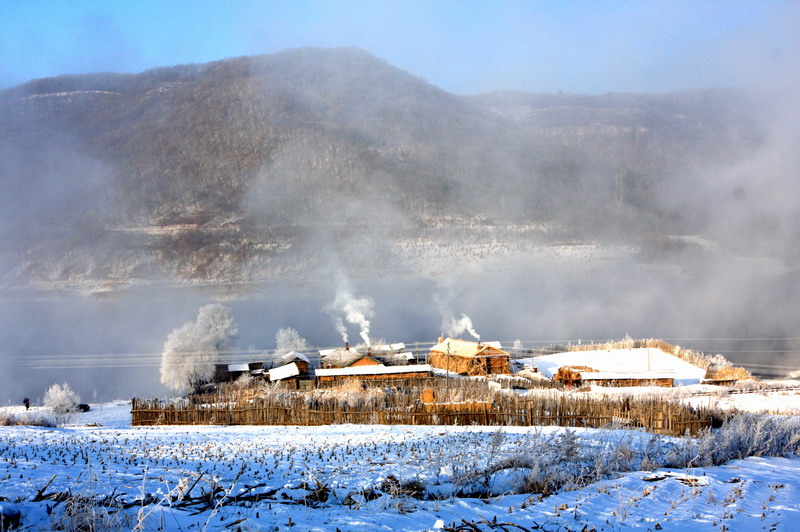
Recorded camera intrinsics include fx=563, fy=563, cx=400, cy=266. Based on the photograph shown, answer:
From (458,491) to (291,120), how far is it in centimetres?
12044

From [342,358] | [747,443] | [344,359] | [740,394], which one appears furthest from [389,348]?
[747,443]

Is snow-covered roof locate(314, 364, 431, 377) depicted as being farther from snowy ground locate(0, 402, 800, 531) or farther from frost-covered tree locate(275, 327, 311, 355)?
snowy ground locate(0, 402, 800, 531)

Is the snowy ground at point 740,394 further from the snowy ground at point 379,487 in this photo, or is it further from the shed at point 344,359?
the shed at point 344,359

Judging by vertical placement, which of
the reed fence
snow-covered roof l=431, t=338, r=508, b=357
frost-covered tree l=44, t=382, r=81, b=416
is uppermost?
the reed fence

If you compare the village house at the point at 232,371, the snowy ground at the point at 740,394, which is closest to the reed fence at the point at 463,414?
the snowy ground at the point at 740,394

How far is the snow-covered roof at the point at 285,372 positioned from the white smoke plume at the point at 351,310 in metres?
11.2

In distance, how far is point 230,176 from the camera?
100500mm

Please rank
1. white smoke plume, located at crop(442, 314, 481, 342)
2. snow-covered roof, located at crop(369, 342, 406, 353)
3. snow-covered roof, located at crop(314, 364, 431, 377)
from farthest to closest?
white smoke plume, located at crop(442, 314, 481, 342)
snow-covered roof, located at crop(369, 342, 406, 353)
snow-covered roof, located at crop(314, 364, 431, 377)

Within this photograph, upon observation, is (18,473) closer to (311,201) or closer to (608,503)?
(608,503)

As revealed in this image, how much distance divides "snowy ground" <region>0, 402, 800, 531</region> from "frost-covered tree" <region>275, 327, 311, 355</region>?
2922 centimetres

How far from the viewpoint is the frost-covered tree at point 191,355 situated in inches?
1321

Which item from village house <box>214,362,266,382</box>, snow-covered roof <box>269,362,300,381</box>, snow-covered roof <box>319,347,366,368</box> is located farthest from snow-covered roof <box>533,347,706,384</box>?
village house <box>214,362,266,382</box>

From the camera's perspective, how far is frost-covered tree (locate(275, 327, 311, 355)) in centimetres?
3928

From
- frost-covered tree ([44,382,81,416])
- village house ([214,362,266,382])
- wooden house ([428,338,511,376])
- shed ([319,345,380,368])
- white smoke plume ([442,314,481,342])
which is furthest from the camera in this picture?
white smoke plume ([442,314,481,342])
